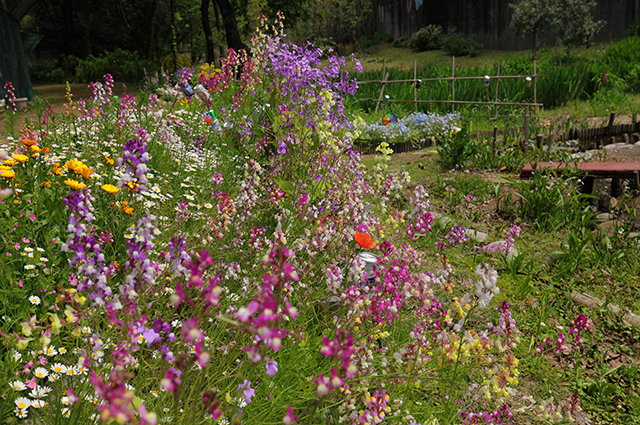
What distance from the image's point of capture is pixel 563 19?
55.8 ft

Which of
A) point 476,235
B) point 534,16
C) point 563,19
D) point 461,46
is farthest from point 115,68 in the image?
point 476,235

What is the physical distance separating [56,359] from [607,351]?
3312 mm

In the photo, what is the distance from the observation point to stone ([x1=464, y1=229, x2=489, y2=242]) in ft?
15.0

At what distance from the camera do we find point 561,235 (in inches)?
183

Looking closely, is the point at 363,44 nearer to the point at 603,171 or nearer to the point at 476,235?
the point at 603,171

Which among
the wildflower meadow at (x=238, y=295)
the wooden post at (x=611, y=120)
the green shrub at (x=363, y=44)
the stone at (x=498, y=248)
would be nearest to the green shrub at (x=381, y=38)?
the green shrub at (x=363, y=44)

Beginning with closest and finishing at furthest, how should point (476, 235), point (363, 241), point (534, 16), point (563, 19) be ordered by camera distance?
1. point (363, 241)
2. point (476, 235)
3. point (563, 19)
4. point (534, 16)

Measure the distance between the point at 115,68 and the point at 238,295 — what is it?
19.8 m

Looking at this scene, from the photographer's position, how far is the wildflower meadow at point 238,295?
3.72ft

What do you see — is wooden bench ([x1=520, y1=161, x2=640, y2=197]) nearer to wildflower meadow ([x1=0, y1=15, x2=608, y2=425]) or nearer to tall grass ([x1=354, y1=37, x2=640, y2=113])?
wildflower meadow ([x1=0, y1=15, x2=608, y2=425])

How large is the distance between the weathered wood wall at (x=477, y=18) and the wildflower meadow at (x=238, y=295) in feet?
63.1

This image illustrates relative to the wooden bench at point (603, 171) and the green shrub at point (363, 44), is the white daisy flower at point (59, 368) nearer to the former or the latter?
the wooden bench at point (603, 171)

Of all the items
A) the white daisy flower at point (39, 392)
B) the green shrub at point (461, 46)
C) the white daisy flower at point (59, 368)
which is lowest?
the white daisy flower at point (39, 392)

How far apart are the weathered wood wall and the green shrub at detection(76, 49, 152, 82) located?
574 inches
